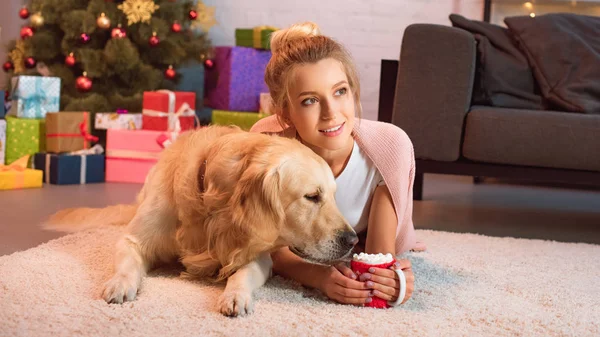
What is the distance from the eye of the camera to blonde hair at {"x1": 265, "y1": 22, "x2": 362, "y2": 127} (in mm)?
1965

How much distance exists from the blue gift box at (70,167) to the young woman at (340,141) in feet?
6.28

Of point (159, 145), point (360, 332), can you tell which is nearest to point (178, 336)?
point (360, 332)

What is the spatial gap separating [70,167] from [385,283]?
2.58 meters

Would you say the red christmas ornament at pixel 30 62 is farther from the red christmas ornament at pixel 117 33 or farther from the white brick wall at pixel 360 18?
the white brick wall at pixel 360 18

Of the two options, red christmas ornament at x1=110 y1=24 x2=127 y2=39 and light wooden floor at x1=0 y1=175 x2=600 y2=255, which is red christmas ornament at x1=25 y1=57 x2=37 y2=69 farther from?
light wooden floor at x1=0 y1=175 x2=600 y2=255

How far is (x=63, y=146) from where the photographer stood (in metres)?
3.88

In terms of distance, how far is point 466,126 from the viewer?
9.91 feet

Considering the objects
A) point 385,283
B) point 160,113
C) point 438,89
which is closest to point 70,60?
point 160,113

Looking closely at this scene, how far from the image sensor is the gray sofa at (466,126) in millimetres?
2900

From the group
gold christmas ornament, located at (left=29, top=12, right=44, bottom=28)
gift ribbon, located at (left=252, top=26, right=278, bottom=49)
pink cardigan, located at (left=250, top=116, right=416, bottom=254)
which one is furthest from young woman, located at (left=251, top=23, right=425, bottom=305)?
gold christmas ornament, located at (left=29, top=12, right=44, bottom=28)

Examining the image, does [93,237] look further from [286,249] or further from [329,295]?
[329,295]

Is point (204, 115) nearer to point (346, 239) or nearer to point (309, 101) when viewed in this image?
point (309, 101)

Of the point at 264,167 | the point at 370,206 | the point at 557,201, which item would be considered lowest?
the point at 557,201

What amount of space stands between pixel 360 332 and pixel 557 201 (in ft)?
10.0
